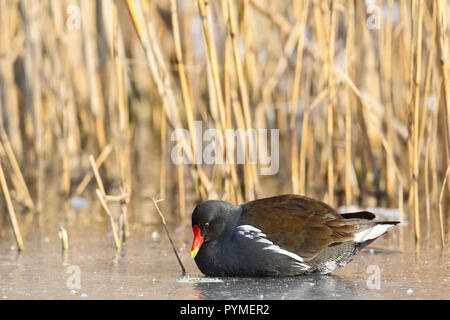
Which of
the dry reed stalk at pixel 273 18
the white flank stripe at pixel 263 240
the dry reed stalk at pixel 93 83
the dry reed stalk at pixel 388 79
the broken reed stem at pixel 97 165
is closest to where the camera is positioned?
the white flank stripe at pixel 263 240

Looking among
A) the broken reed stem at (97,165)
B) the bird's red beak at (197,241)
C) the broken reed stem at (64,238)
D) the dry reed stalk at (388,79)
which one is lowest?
the broken reed stem at (64,238)

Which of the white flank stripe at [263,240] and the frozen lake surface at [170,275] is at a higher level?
the white flank stripe at [263,240]

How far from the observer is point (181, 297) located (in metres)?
3.51

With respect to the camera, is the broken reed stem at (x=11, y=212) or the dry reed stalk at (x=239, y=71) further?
the dry reed stalk at (x=239, y=71)

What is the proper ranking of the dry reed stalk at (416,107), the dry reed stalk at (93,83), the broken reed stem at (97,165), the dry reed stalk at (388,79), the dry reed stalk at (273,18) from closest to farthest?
the dry reed stalk at (416,107)
the dry reed stalk at (388,79)
the dry reed stalk at (273,18)
the broken reed stem at (97,165)
the dry reed stalk at (93,83)

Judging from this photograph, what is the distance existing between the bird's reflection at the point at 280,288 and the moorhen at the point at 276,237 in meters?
0.05

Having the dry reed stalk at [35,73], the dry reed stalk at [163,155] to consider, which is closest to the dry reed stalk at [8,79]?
the dry reed stalk at [35,73]

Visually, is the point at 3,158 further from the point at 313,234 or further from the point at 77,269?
the point at 313,234

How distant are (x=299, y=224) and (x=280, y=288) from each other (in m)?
0.40

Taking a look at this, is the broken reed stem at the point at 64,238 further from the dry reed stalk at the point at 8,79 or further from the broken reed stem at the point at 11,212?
the dry reed stalk at the point at 8,79

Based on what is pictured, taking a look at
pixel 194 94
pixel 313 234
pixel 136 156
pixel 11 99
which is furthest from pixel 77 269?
pixel 136 156

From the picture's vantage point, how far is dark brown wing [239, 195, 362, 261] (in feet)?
12.8

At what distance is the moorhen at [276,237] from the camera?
3.85 m

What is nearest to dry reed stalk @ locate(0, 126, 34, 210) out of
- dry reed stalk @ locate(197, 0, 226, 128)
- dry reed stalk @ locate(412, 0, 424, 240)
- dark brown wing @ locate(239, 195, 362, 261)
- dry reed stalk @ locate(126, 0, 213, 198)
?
dry reed stalk @ locate(126, 0, 213, 198)
